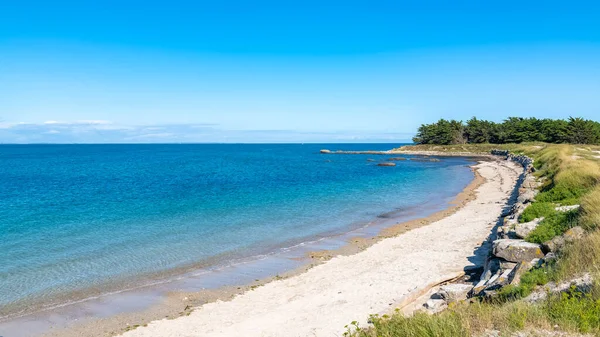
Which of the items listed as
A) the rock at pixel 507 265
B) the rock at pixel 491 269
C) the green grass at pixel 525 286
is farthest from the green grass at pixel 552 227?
the green grass at pixel 525 286

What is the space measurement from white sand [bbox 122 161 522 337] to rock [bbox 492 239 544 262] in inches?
88.1

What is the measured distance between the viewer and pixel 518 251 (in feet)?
42.3

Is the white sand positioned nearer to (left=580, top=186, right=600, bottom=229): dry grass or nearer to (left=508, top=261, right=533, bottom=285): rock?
(left=508, top=261, right=533, bottom=285): rock

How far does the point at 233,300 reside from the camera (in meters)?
14.9

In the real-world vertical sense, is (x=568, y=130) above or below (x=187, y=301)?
above

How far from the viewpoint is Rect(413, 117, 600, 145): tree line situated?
98.4 meters

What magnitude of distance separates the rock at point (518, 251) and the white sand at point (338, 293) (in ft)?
7.34

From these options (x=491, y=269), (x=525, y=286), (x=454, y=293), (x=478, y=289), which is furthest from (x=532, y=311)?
(x=491, y=269)

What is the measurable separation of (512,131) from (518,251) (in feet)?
418

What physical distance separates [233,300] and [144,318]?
3.13m

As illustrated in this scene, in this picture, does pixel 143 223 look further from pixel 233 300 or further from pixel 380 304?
pixel 380 304

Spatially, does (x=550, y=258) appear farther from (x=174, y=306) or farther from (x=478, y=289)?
(x=174, y=306)

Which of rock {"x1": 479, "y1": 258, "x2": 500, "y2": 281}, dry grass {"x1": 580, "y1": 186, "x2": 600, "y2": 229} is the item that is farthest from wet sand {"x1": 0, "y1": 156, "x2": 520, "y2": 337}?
dry grass {"x1": 580, "y1": 186, "x2": 600, "y2": 229}

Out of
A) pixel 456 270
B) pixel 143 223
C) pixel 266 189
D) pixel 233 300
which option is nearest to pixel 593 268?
pixel 456 270
